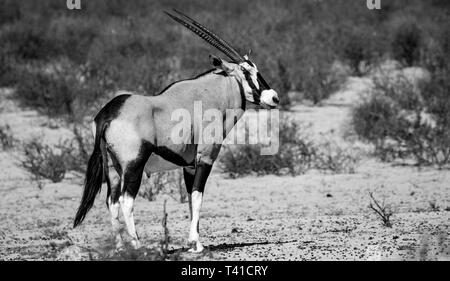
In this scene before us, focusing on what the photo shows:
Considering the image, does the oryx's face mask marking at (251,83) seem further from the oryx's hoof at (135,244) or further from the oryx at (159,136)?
the oryx's hoof at (135,244)

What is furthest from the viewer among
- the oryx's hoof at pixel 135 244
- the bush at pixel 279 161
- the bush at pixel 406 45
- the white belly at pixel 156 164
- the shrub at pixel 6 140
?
the bush at pixel 406 45

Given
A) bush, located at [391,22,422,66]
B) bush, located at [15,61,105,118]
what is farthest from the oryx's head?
bush, located at [391,22,422,66]

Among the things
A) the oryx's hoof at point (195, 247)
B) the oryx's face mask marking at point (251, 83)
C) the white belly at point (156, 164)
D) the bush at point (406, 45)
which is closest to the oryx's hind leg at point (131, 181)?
the white belly at point (156, 164)

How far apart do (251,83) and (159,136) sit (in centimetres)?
105

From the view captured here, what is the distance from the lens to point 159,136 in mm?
6656

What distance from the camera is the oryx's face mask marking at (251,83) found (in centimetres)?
730

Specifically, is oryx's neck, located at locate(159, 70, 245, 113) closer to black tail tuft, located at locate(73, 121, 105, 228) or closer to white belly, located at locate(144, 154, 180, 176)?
white belly, located at locate(144, 154, 180, 176)

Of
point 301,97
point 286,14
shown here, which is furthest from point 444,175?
point 286,14

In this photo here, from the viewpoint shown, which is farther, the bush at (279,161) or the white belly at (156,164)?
the bush at (279,161)

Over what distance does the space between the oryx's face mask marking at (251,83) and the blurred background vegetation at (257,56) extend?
4861 mm

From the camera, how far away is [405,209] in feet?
30.8

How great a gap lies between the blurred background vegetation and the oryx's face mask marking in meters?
4.86
